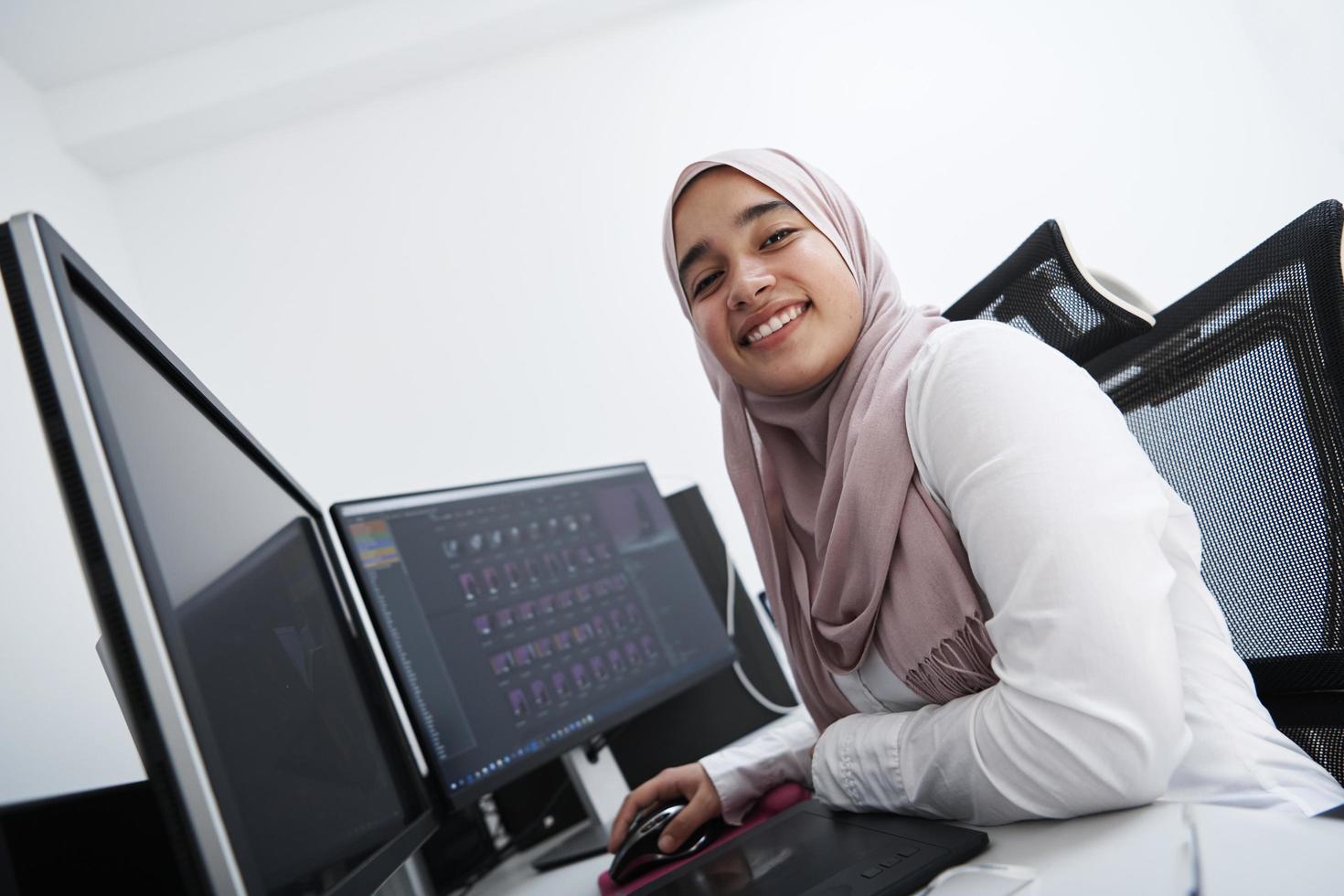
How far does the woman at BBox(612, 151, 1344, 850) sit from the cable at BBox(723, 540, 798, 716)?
1.35ft

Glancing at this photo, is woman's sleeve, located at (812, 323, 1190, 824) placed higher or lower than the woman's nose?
lower

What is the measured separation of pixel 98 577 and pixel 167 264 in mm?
2139

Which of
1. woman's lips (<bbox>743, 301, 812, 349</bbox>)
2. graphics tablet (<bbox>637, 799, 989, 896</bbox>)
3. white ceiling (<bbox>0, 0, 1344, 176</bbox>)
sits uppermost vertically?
white ceiling (<bbox>0, 0, 1344, 176</bbox>)

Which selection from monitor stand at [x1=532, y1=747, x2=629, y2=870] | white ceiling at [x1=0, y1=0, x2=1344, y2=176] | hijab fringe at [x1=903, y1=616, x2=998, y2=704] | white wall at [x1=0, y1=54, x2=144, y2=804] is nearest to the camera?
hijab fringe at [x1=903, y1=616, x2=998, y2=704]

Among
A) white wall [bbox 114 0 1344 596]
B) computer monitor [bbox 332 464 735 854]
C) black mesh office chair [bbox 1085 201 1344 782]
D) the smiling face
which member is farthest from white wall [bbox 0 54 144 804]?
black mesh office chair [bbox 1085 201 1344 782]

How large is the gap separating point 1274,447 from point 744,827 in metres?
0.70

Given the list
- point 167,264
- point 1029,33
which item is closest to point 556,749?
point 167,264

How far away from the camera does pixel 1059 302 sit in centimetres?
101

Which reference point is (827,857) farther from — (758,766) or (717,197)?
(717,197)

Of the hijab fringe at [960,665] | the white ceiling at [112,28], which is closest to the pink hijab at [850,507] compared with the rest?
the hijab fringe at [960,665]

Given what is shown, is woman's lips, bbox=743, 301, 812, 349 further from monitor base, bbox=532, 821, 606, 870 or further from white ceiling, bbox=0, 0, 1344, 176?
white ceiling, bbox=0, 0, 1344, 176

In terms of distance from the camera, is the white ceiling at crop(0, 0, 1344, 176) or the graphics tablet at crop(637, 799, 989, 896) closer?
the graphics tablet at crop(637, 799, 989, 896)

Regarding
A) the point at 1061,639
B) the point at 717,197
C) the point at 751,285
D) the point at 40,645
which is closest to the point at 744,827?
the point at 1061,639

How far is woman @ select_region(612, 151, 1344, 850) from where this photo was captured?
647mm
